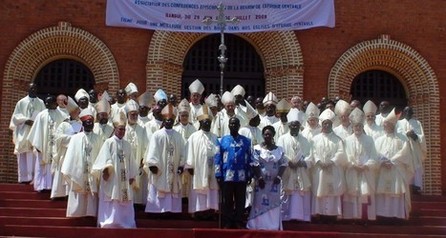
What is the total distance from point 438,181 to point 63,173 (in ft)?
30.4

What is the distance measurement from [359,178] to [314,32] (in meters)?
5.68

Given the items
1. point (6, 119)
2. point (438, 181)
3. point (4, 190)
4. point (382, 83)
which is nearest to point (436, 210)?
point (438, 181)

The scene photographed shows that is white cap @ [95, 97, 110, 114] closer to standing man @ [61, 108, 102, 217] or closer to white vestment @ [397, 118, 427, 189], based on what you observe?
standing man @ [61, 108, 102, 217]

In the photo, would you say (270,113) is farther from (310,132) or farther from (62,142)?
(62,142)

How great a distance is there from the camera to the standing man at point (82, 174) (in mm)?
12578

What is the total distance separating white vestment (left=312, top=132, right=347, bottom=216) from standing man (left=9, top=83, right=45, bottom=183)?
536cm

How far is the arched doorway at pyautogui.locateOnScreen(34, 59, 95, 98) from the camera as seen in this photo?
713 inches

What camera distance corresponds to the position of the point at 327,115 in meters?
14.1

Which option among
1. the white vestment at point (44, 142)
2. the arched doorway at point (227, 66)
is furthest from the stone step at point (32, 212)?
the arched doorway at point (227, 66)

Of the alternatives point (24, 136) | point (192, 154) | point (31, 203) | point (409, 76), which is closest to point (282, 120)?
point (192, 154)

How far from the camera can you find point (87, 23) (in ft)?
58.8

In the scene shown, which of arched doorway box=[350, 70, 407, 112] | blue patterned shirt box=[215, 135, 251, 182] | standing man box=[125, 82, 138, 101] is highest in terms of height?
arched doorway box=[350, 70, 407, 112]

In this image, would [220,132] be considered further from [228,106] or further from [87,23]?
[87,23]

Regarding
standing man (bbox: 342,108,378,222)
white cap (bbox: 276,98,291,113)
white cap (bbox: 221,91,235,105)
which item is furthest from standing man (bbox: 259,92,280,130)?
standing man (bbox: 342,108,378,222)
